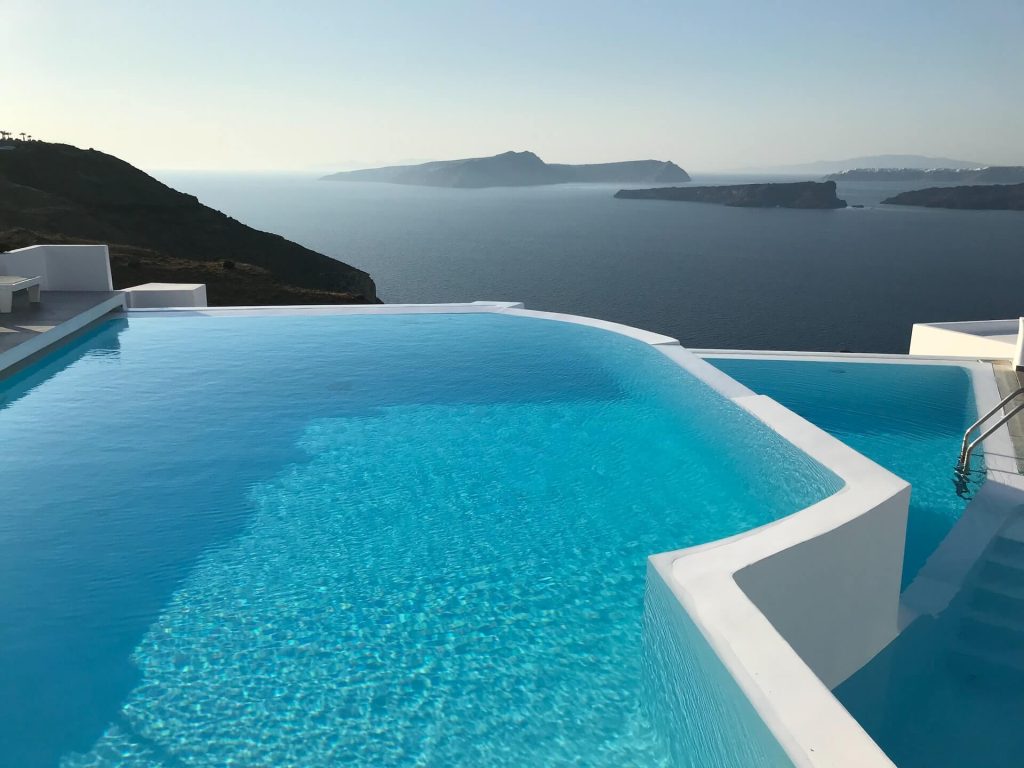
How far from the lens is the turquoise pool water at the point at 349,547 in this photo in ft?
9.09

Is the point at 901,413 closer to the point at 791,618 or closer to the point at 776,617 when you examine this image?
the point at 791,618

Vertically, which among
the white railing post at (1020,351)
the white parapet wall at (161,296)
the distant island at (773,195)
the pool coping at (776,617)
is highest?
the distant island at (773,195)

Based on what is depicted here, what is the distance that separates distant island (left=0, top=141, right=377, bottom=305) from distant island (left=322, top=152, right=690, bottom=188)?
113m

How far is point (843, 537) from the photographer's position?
319 centimetres

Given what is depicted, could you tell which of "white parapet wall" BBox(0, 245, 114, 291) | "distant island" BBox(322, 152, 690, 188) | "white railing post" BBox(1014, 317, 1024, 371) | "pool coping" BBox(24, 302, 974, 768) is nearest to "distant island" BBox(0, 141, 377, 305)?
"white parapet wall" BBox(0, 245, 114, 291)

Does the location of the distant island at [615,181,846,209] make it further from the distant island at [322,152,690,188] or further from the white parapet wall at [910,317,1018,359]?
the white parapet wall at [910,317,1018,359]

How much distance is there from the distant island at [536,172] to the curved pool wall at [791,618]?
157 metres

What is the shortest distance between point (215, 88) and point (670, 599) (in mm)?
52952

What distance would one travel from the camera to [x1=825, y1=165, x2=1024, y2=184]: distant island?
10398 cm

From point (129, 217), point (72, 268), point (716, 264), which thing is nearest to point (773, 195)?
point (716, 264)

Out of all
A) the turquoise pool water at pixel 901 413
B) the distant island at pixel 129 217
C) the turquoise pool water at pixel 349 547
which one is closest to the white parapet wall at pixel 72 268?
the turquoise pool water at pixel 349 547

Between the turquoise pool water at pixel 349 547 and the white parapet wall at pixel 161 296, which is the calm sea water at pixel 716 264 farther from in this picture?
the turquoise pool water at pixel 349 547

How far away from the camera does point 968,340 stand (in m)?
8.82

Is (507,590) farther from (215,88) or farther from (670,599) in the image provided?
(215,88)
